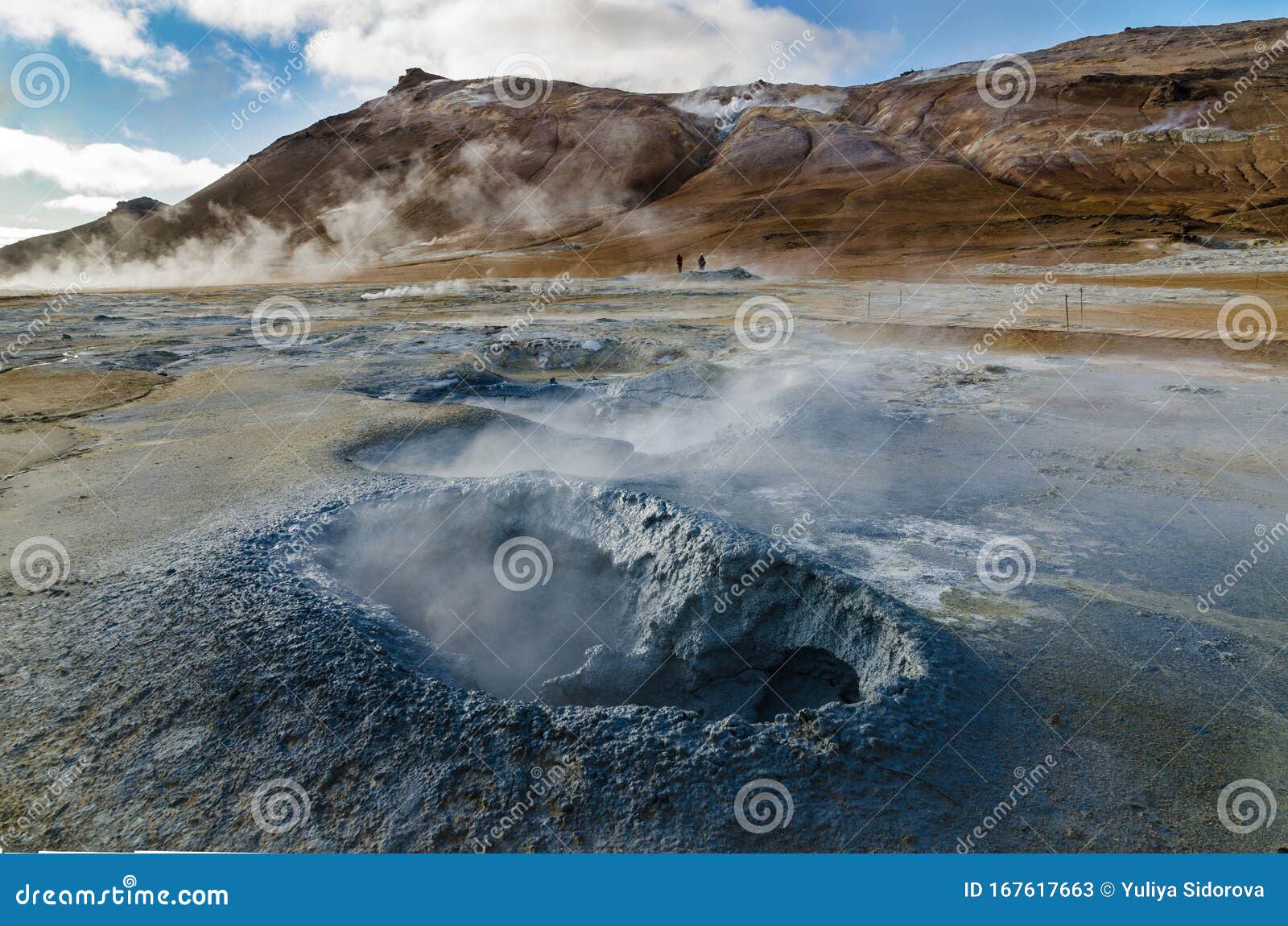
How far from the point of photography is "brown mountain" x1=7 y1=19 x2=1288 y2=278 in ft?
111

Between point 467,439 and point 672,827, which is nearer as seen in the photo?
point 672,827

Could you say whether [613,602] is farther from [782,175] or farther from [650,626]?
[782,175]

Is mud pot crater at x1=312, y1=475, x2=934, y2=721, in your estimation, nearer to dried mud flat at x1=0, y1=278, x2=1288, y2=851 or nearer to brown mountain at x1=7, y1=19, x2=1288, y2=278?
dried mud flat at x1=0, y1=278, x2=1288, y2=851

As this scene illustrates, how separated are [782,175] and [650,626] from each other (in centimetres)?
4895

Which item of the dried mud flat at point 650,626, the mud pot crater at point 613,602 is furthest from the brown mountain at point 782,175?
the mud pot crater at point 613,602

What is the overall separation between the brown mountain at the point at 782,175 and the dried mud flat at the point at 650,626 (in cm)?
2420

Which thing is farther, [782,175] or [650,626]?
[782,175]

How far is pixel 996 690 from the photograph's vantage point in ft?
9.38

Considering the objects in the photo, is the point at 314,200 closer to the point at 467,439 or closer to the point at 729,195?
the point at 729,195

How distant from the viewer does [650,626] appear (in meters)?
3.60

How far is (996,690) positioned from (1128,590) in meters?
1.41

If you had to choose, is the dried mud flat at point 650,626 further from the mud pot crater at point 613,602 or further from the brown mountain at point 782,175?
the brown mountain at point 782,175

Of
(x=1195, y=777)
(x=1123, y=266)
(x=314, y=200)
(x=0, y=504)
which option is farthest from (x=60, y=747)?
(x=314, y=200)

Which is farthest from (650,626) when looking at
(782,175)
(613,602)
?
(782,175)
